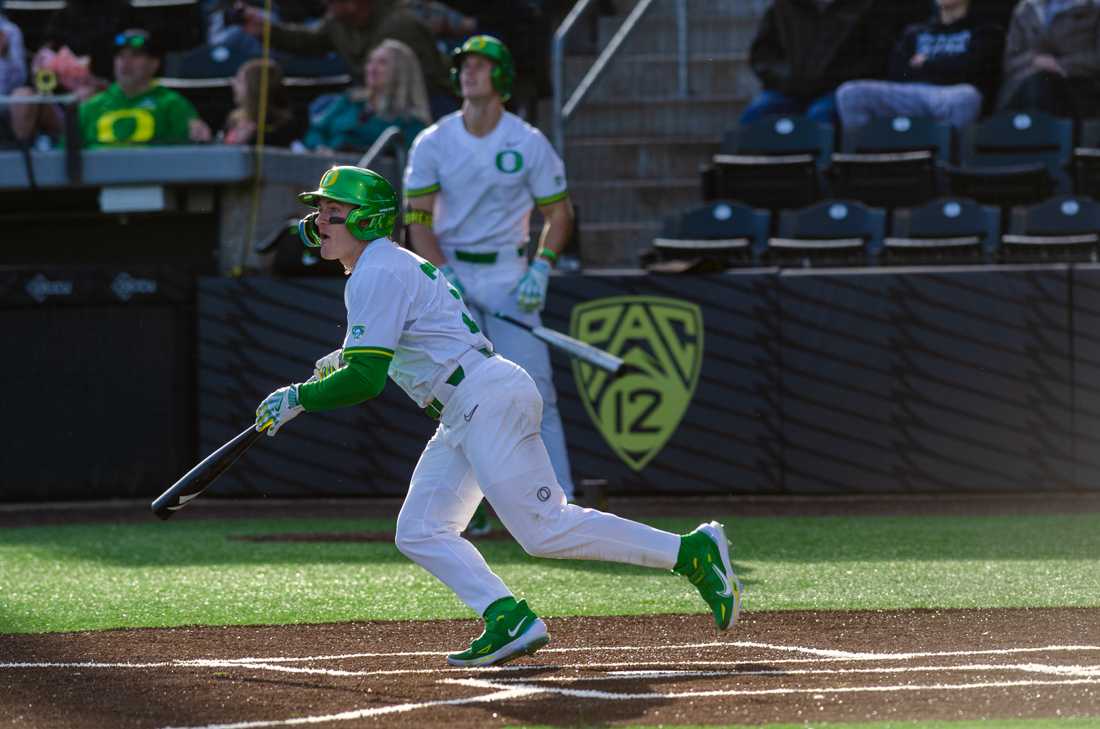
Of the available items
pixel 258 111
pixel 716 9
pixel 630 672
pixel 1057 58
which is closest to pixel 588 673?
pixel 630 672

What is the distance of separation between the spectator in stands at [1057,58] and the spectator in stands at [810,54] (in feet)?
3.86

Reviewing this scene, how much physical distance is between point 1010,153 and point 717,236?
7.25 feet

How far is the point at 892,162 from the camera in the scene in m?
12.7

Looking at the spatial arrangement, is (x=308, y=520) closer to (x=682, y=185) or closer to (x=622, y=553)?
(x=682, y=185)

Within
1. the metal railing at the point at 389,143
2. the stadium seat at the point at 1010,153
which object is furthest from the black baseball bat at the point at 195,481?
the stadium seat at the point at 1010,153

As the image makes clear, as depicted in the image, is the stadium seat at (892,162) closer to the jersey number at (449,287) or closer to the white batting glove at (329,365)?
the jersey number at (449,287)

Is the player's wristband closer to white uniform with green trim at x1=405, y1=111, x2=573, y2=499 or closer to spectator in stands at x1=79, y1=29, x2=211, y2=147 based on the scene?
white uniform with green trim at x1=405, y1=111, x2=573, y2=499

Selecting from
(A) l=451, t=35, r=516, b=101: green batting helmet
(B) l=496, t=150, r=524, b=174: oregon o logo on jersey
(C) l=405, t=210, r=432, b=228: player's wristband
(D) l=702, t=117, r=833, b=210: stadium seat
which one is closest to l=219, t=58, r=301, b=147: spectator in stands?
(D) l=702, t=117, r=833, b=210: stadium seat

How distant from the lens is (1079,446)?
10906 mm

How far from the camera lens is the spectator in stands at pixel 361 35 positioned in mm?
14211

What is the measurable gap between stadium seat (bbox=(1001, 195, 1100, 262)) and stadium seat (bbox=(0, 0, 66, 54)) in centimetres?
884

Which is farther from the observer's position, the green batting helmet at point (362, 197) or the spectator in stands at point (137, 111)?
the spectator in stands at point (137, 111)

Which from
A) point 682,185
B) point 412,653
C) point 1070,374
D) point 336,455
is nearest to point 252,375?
point 336,455

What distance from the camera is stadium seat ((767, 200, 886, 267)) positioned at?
11938 mm
